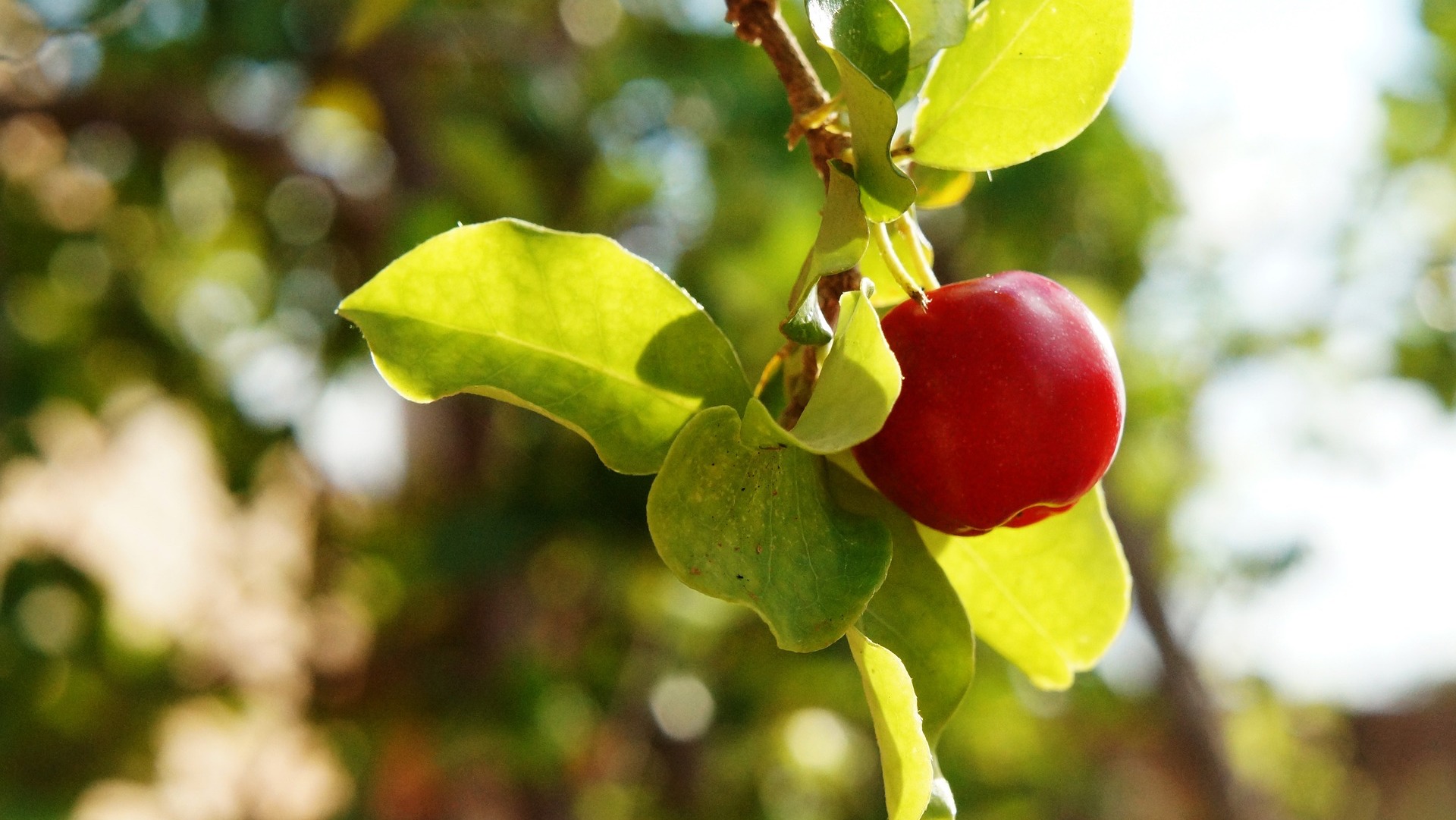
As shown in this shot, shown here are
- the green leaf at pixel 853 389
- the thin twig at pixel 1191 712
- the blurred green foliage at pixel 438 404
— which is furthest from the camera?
the thin twig at pixel 1191 712

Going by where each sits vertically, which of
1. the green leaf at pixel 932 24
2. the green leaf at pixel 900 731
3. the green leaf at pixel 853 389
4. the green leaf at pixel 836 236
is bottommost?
the green leaf at pixel 900 731

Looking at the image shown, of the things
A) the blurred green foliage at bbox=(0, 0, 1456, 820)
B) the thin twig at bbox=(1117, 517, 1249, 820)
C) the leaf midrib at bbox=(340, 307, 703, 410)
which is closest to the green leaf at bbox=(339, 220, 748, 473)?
the leaf midrib at bbox=(340, 307, 703, 410)

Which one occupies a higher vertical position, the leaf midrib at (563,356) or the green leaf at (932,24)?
the green leaf at (932,24)

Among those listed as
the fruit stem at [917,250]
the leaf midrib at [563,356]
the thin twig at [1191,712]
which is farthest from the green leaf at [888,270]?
the thin twig at [1191,712]

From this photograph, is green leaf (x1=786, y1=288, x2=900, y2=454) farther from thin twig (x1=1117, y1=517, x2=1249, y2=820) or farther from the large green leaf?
thin twig (x1=1117, y1=517, x2=1249, y2=820)

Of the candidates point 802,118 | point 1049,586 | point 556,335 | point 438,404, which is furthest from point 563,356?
point 438,404

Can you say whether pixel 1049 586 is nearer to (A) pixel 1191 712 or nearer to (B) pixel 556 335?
(B) pixel 556 335

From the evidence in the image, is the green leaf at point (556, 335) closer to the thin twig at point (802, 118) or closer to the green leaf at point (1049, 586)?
the thin twig at point (802, 118)
